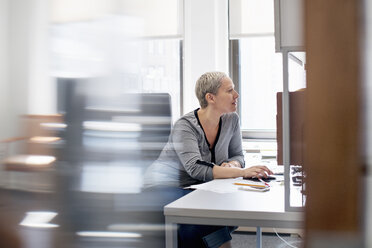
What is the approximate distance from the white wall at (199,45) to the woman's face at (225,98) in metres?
0.72

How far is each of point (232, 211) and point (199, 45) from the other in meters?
1.69

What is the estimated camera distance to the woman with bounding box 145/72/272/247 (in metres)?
1.33

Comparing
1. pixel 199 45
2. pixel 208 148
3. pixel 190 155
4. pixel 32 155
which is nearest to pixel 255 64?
pixel 199 45

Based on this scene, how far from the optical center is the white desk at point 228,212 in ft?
2.78

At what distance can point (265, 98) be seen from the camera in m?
2.40

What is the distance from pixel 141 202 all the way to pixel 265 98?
153 centimetres

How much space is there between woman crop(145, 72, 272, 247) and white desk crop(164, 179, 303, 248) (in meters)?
0.25

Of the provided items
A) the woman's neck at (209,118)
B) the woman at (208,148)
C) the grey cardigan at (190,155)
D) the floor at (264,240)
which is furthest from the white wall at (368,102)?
the floor at (264,240)

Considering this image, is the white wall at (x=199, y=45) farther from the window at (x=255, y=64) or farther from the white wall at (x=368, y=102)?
the white wall at (x=368, y=102)

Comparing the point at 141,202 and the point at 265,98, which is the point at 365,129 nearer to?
the point at 141,202

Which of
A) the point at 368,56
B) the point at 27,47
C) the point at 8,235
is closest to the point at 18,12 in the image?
the point at 27,47

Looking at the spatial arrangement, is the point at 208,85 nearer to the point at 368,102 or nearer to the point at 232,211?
the point at 232,211

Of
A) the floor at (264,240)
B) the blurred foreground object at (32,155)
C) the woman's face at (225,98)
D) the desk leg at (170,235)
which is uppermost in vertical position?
the woman's face at (225,98)

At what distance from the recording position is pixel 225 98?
1605 mm
